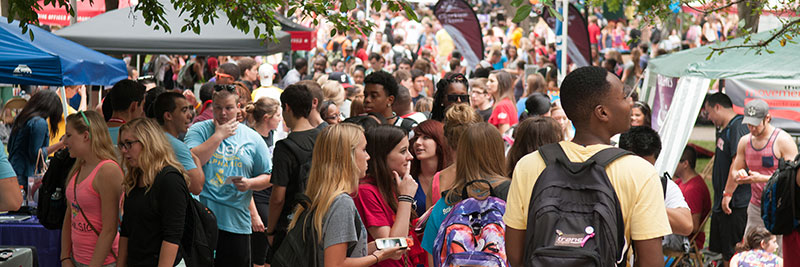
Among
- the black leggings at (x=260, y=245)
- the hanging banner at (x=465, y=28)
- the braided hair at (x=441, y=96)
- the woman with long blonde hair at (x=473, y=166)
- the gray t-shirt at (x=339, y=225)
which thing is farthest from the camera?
the hanging banner at (x=465, y=28)

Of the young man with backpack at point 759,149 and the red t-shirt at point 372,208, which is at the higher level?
the red t-shirt at point 372,208

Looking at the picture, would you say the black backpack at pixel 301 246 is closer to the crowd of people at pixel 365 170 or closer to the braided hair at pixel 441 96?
the crowd of people at pixel 365 170

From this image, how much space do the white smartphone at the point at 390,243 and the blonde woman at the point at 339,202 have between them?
0.02 meters

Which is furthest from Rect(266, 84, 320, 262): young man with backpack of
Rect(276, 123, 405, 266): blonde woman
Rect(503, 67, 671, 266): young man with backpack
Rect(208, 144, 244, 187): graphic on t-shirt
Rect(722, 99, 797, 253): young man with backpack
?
Rect(722, 99, 797, 253): young man with backpack

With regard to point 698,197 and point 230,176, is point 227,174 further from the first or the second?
point 698,197

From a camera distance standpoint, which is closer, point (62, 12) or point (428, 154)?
point (428, 154)

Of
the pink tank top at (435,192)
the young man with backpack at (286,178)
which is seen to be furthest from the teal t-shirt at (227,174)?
the pink tank top at (435,192)

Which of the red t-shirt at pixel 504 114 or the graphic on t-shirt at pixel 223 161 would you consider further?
the red t-shirt at pixel 504 114

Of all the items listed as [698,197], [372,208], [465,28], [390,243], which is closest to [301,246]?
[390,243]

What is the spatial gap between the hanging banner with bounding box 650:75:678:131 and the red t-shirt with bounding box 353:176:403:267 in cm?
685

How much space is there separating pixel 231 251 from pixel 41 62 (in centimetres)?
201

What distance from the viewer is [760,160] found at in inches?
347

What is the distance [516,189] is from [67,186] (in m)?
3.42

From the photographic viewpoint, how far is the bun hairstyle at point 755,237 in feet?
26.2
